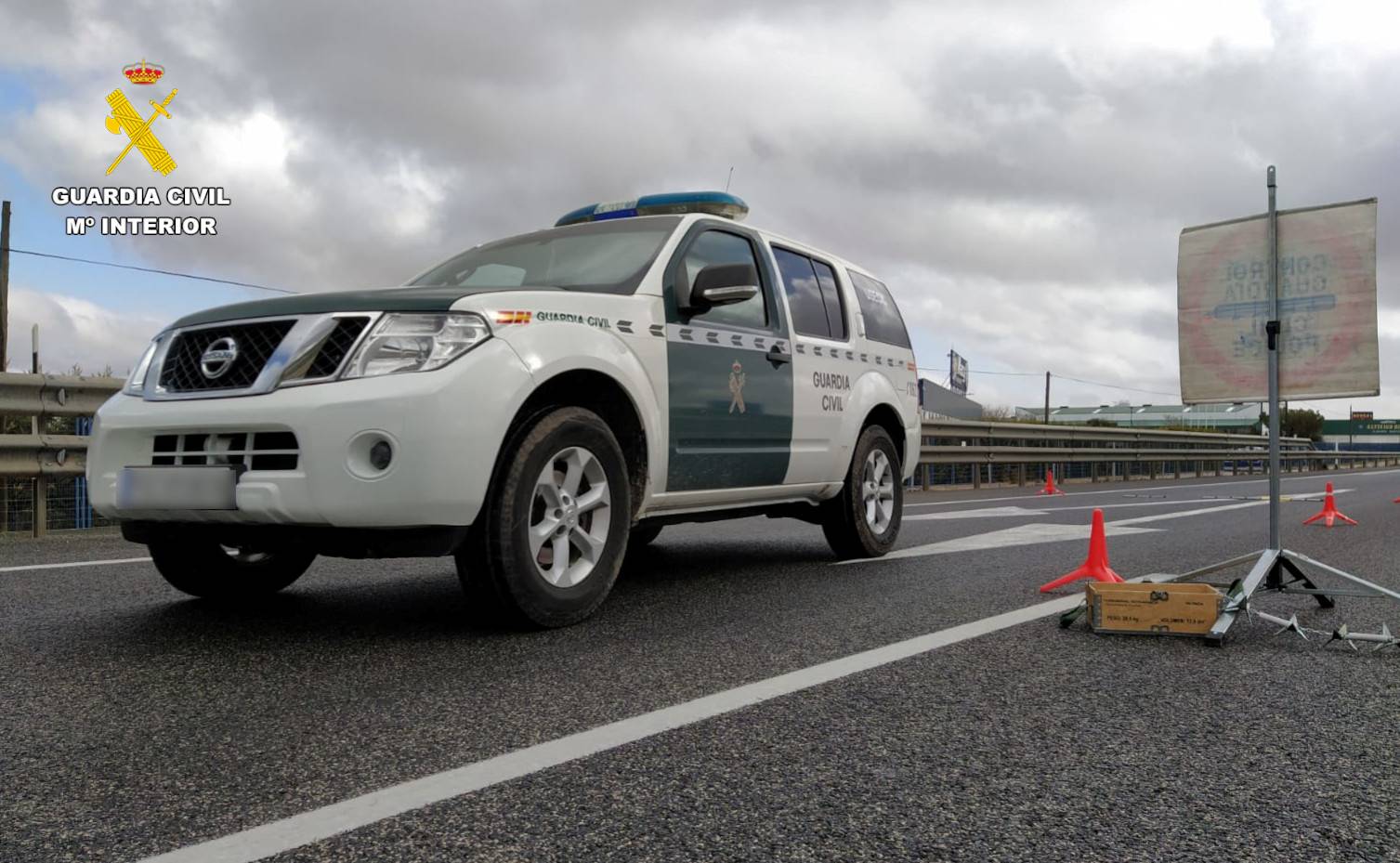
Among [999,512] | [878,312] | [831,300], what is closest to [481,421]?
[831,300]

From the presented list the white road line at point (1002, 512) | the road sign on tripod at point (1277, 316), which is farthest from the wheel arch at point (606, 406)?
the white road line at point (1002, 512)

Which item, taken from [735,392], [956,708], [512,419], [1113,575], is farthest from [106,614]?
[1113,575]

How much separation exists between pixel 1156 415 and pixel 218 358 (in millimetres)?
133161

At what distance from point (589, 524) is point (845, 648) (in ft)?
3.81

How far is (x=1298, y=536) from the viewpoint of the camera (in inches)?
351

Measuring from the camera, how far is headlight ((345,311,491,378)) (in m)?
3.56

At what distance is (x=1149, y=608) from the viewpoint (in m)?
4.01

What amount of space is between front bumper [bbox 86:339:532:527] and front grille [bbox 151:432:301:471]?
0.10 ft

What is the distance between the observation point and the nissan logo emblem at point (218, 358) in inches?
147

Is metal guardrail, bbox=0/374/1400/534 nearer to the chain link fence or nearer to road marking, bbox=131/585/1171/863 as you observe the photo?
the chain link fence

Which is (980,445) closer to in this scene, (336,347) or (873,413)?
(873,413)

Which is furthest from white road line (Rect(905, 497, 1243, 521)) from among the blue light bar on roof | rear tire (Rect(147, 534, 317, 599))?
rear tire (Rect(147, 534, 317, 599))

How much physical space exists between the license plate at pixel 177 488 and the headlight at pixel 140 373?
0.38 metres

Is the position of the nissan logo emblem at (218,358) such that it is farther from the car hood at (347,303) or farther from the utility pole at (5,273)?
the utility pole at (5,273)
